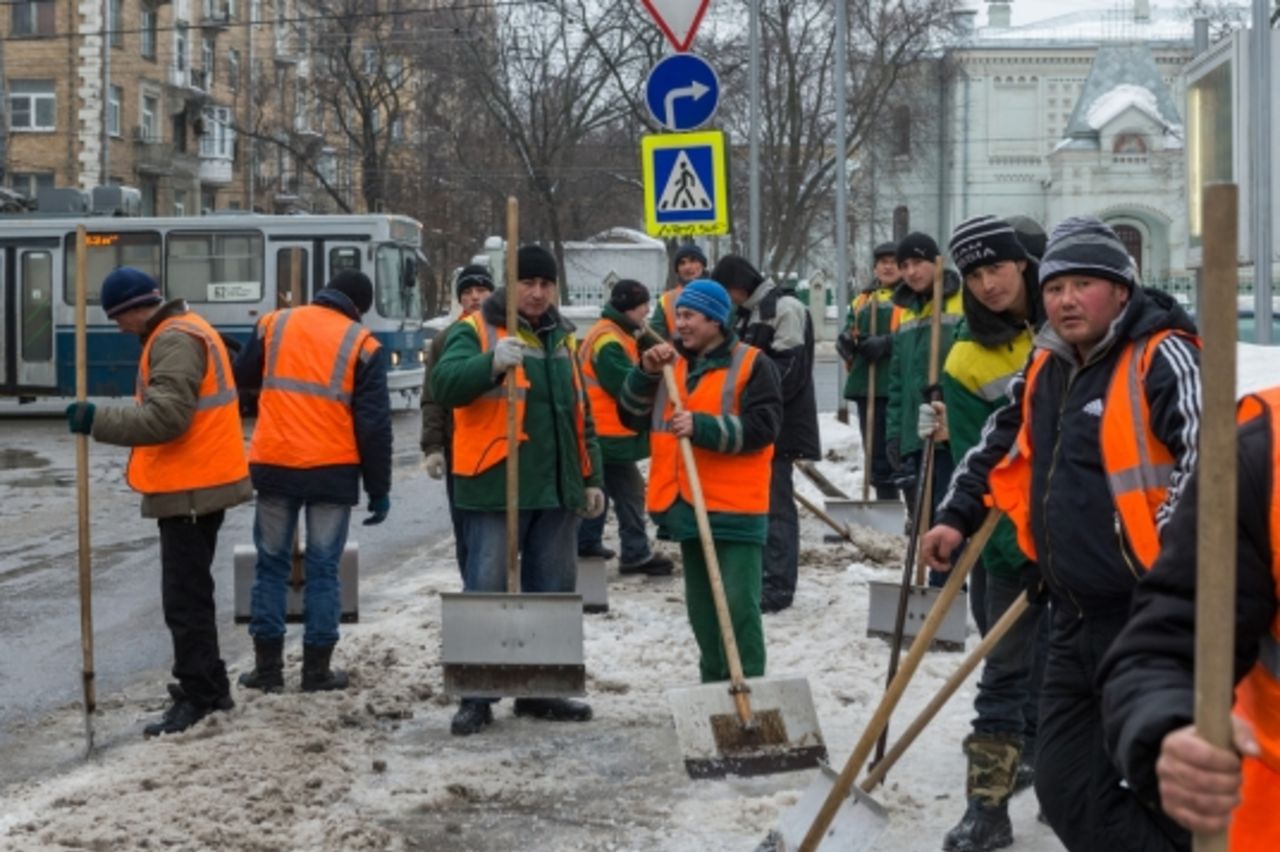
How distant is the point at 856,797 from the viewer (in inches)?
201

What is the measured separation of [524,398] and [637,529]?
395cm

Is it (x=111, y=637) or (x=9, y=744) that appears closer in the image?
(x=9, y=744)

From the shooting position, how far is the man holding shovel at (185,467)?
7.28 meters

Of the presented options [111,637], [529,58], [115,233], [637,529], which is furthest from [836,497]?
[529,58]

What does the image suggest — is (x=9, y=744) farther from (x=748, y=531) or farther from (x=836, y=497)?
(x=836, y=497)

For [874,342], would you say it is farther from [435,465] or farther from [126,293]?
[126,293]

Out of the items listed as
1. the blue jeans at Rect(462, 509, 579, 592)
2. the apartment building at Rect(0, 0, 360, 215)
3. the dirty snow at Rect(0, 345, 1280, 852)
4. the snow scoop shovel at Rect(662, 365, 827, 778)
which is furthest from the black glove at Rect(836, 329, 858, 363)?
the apartment building at Rect(0, 0, 360, 215)

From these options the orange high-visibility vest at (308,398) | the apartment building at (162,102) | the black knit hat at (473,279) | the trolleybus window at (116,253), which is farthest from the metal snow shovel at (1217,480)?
the apartment building at (162,102)

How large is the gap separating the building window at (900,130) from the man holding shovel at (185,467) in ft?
120

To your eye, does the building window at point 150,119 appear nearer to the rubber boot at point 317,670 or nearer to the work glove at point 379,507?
the work glove at point 379,507

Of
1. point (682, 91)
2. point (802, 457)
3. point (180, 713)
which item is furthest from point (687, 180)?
point (180, 713)

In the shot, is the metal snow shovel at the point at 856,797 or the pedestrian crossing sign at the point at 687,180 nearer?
the metal snow shovel at the point at 856,797

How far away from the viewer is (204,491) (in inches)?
289

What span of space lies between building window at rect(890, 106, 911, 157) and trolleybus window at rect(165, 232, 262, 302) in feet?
59.9
